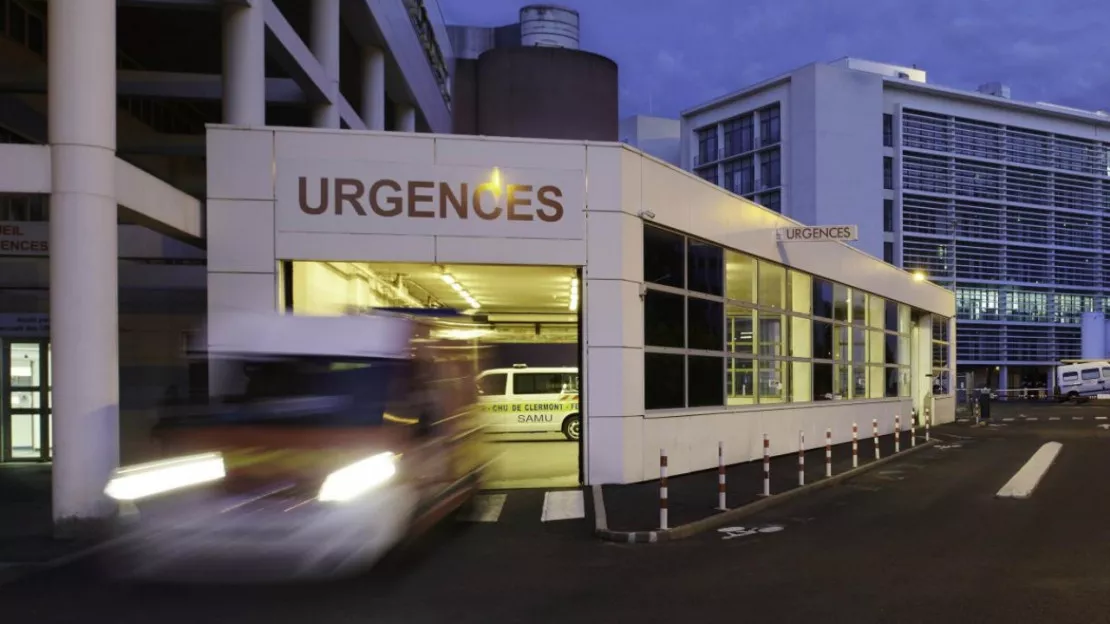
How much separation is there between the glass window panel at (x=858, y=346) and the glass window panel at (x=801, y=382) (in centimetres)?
399

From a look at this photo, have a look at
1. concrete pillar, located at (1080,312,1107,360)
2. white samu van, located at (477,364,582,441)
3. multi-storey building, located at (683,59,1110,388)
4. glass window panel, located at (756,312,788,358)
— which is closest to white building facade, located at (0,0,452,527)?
white samu van, located at (477,364,582,441)

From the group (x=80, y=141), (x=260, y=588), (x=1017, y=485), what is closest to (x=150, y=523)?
(x=260, y=588)

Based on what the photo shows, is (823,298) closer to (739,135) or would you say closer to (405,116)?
(405,116)

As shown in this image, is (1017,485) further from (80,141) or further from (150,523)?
Result: (80,141)

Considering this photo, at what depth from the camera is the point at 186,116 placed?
2636 cm

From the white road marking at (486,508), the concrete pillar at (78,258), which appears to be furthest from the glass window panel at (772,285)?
the concrete pillar at (78,258)

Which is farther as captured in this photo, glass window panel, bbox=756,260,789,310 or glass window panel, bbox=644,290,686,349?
glass window panel, bbox=756,260,789,310

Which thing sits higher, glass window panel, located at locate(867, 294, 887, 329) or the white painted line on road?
glass window panel, located at locate(867, 294, 887, 329)

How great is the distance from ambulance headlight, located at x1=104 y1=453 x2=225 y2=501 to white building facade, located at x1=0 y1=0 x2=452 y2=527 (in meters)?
2.33

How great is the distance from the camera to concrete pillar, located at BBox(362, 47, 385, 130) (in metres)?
25.3

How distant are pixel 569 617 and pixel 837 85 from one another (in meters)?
68.2

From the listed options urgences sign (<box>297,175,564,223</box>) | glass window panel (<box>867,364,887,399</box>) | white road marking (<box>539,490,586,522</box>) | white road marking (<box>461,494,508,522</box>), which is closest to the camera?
white road marking (<box>461,494,508,522</box>)

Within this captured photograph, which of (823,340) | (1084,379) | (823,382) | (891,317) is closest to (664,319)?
(823,340)

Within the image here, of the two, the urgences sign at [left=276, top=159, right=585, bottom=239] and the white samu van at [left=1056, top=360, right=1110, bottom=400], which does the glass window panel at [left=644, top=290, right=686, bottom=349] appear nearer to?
the urgences sign at [left=276, top=159, right=585, bottom=239]
